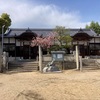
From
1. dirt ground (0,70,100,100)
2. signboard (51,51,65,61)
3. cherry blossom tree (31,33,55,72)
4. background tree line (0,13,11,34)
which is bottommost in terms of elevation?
dirt ground (0,70,100,100)

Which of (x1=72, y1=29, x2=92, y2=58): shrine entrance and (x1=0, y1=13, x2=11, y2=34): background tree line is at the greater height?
(x1=0, y1=13, x2=11, y2=34): background tree line

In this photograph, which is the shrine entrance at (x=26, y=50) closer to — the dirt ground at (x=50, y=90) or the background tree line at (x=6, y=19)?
the background tree line at (x=6, y=19)

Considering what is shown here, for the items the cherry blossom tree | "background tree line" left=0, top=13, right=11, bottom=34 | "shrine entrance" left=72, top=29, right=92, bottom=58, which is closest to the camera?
the cherry blossom tree

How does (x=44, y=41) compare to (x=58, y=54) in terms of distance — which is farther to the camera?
(x=44, y=41)

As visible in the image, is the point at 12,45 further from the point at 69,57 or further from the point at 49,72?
the point at 49,72

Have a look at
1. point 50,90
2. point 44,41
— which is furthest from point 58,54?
point 50,90

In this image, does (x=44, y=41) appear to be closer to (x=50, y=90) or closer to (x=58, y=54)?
(x=58, y=54)

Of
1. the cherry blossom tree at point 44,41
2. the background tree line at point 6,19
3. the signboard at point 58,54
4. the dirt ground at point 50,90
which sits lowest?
the dirt ground at point 50,90

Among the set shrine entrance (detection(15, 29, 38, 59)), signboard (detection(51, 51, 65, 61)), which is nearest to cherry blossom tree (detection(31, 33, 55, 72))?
shrine entrance (detection(15, 29, 38, 59))

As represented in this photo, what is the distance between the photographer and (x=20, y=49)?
119ft

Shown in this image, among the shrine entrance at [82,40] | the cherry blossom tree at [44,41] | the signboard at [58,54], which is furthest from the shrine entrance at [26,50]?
the signboard at [58,54]

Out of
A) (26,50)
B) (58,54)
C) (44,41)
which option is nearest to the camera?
(58,54)

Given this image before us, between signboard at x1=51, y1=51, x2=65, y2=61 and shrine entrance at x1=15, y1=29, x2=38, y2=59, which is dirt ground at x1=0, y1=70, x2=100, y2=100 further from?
shrine entrance at x1=15, y1=29, x2=38, y2=59

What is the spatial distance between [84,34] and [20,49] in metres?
9.44
